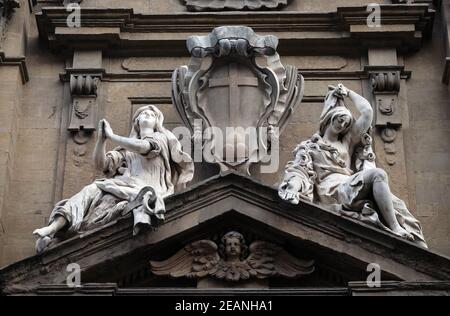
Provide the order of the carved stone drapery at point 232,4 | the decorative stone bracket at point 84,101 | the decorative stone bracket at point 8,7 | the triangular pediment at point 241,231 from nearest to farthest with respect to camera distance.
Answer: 1. the triangular pediment at point 241,231
2. the decorative stone bracket at point 84,101
3. the decorative stone bracket at point 8,7
4. the carved stone drapery at point 232,4

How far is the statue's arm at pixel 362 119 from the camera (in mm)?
14680

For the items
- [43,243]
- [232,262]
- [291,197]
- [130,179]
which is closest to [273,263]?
[232,262]

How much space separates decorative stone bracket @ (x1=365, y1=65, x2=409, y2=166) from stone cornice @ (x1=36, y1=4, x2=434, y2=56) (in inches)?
16.9

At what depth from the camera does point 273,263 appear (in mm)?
13461

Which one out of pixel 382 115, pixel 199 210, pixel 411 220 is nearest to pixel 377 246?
pixel 411 220

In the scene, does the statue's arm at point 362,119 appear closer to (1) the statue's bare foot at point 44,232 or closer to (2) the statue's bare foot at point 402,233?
(2) the statue's bare foot at point 402,233


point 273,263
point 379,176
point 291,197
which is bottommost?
point 273,263

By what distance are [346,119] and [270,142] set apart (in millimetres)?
903

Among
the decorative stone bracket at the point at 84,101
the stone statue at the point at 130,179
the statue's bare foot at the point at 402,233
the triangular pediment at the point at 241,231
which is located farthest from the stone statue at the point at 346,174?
the decorative stone bracket at the point at 84,101

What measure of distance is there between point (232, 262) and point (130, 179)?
5.18 feet

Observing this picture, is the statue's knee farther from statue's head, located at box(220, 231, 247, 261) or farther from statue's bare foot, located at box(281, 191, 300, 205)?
→ statue's head, located at box(220, 231, 247, 261)

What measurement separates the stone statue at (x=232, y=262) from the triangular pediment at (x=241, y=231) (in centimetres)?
8

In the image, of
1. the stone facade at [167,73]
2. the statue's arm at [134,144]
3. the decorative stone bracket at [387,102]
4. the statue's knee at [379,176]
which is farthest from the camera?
the decorative stone bracket at [387,102]

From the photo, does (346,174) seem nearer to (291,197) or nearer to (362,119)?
(362,119)
